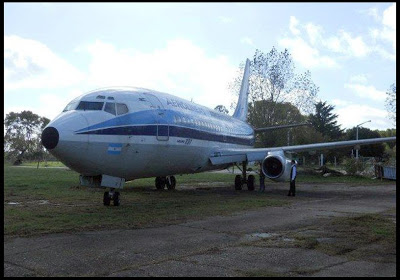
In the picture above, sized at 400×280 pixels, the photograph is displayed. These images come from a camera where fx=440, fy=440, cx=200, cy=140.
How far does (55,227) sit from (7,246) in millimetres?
1918

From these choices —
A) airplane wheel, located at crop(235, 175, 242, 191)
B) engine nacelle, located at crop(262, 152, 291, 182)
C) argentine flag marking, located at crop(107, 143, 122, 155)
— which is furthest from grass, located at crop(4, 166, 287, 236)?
airplane wheel, located at crop(235, 175, 242, 191)

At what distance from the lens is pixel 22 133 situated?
8944 centimetres

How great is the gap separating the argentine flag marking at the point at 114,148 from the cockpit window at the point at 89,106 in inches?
44.6

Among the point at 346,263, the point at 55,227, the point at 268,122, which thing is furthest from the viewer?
the point at 268,122

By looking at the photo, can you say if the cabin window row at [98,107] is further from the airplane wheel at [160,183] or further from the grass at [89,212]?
the airplane wheel at [160,183]

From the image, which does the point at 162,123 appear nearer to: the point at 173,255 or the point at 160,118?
the point at 160,118

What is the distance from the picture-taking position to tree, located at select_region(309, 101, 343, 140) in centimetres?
Answer: 7981

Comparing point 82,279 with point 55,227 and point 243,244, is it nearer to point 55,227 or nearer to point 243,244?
point 243,244

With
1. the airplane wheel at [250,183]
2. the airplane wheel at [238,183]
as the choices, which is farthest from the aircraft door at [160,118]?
the airplane wheel at [238,183]

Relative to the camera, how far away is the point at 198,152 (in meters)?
17.4

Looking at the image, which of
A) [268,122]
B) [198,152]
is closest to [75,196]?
[198,152]

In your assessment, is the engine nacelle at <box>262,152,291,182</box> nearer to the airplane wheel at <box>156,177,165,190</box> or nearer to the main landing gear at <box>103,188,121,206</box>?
the airplane wheel at <box>156,177,165,190</box>

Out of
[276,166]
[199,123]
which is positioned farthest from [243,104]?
[199,123]

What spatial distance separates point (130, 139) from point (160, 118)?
6.33 ft
